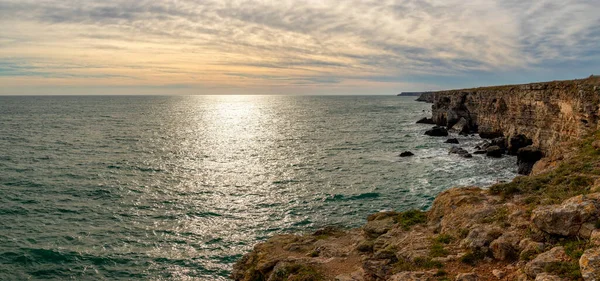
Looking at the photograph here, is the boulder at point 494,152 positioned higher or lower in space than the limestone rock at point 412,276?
higher

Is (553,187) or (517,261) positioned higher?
(553,187)

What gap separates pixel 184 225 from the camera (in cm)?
3094

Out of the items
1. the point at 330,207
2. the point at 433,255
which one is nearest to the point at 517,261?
the point at 433,255

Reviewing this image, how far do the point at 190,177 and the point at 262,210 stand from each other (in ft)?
56.4

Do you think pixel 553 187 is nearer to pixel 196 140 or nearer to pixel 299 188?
pixel 299 188

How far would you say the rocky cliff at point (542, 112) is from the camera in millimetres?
36469

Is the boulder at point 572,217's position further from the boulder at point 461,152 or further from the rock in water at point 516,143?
the rock in water at point 516,143

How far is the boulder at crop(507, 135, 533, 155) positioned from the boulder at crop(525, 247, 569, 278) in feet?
169

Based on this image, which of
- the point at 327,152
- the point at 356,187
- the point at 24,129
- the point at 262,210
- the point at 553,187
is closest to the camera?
the point at 553,187

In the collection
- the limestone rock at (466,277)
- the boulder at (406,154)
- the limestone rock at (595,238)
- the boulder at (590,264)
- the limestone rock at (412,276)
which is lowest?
the boulder at (406,154)

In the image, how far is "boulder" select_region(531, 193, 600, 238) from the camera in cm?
1214

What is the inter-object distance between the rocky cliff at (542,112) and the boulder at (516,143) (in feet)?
2.69

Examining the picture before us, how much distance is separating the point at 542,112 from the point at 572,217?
46.8 m

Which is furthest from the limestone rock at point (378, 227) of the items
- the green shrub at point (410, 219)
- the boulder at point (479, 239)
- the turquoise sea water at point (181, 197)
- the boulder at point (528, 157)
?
the boulder at point (528, 157)
